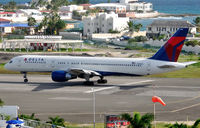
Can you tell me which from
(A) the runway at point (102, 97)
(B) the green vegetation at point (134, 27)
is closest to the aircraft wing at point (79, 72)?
→ (A) the runway at point (102, 97)

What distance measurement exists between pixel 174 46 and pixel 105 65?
1008cm

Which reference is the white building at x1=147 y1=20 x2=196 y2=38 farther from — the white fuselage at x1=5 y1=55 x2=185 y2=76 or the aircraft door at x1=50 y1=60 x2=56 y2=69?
the aircraft door at x1=50 y1=60 x2=56 y2=69

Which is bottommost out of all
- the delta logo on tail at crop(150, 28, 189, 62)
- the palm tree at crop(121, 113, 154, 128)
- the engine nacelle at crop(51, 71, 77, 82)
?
the engine nacelle at crop(51, 71, 77, 82)

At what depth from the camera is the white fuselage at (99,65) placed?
201 ft

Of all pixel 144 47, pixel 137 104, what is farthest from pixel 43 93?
pixel 144 47

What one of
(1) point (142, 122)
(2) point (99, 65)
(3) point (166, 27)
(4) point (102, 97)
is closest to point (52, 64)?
(2) point (99, 65)

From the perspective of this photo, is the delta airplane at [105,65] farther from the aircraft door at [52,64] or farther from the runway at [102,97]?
the runway at [102,97]

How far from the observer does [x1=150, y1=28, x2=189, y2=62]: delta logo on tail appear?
60000 millimetres

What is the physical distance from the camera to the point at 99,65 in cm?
6397

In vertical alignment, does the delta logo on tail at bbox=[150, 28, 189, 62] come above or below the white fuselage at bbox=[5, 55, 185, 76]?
above

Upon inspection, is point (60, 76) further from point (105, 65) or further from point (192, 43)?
point (192, 43)

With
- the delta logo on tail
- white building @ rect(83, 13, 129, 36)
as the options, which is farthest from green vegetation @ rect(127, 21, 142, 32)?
the delta logo on tail

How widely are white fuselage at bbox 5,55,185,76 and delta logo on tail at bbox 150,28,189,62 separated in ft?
2.81

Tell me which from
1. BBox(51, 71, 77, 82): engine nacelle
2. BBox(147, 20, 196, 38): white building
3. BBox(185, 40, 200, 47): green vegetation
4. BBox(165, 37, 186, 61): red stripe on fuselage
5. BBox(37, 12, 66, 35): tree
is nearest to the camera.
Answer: BBox(165, 37, 186, 61): red stripe on fuselage
